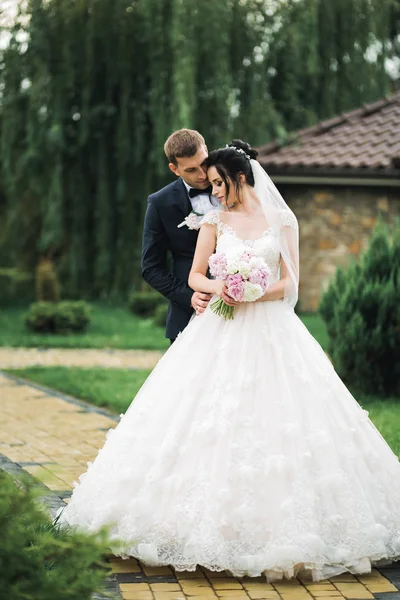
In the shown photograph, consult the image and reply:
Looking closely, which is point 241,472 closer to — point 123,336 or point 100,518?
point 100,518

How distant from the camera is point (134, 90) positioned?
1750 cm

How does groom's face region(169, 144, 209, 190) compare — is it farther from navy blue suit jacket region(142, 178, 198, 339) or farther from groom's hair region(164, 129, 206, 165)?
navy blue suit jacket region(142, 178, 198, 339)

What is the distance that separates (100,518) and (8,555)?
1.46 m

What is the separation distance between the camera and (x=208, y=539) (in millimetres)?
3750

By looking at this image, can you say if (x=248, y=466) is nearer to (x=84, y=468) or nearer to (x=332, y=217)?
(x=84, y=468)

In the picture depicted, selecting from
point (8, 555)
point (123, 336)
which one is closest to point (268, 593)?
point (8, 555)

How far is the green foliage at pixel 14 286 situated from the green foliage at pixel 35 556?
1753 cm

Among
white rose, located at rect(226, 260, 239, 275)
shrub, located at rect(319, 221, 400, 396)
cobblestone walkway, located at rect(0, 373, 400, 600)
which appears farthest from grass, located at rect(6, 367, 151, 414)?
white rose, located at rect(226, 260, 239, 275)

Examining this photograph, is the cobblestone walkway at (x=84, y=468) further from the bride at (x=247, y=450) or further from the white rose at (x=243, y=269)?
the white rose at (x=243, y=269)

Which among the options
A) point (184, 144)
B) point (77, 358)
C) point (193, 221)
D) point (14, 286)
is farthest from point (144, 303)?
point (184, 144)

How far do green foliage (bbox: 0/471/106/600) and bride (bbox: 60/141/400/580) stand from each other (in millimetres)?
889

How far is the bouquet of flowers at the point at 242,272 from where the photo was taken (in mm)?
4145

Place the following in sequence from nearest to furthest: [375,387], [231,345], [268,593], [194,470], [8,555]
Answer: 1. [8,555]
2. [268,593]
3. [194,470]
4. [231,345]
5. [375,387]

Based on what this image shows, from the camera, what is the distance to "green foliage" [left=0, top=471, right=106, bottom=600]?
8.14 feet
